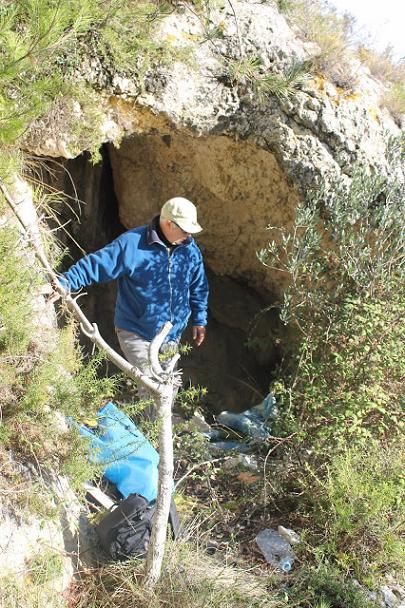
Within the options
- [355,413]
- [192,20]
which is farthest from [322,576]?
[192,20]

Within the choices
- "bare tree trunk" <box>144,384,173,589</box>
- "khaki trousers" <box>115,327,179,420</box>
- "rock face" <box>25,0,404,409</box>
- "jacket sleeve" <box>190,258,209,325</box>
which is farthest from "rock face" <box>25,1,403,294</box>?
"bare tree trunk" <box>144,384,173,589</box>

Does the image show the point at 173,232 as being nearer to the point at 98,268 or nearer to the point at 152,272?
the point at 152,272

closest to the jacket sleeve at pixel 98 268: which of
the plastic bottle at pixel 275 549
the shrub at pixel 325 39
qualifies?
the plastic bottle at pixel 275 549

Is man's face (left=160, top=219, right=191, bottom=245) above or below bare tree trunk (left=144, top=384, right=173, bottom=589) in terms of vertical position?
above

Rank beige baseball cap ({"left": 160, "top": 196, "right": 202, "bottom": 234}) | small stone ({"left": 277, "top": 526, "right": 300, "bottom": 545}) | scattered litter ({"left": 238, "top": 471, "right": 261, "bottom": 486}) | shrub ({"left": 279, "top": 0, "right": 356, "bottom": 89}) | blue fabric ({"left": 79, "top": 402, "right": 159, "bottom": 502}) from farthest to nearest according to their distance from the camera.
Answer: shrub ({"left": 279, "top": 0, "right": 356, "bottom": 89}) → scattered litter ({"left": 238, "top": 471, "right": 261, "bottom": 486}) → beige baseball cap ({"left": 160, "top": 196, "right": 202, "bottom": 234}) → small stone ({"left": 277, "top": 526, "right": 300, "bottom": 545}) → blue fabric ({"left": 79, "top": 402, "right": 159, "bottom": 502})

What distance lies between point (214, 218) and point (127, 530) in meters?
3.71

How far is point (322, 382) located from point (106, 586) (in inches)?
74.5

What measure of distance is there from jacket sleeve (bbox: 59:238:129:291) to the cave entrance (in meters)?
1.18

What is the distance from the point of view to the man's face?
4.31 m

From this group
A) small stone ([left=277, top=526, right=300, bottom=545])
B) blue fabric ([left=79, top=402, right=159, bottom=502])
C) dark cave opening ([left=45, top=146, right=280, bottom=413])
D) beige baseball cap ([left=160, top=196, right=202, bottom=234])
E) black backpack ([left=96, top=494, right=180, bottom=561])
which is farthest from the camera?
dark cave opening ([left=45, top=146, right=280, bottom=413])

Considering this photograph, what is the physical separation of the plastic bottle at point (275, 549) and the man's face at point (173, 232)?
1.90 metres

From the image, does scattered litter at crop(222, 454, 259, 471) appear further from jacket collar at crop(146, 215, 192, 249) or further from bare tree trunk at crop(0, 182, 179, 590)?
jacket collar at crop(146, 215, 192, 249)

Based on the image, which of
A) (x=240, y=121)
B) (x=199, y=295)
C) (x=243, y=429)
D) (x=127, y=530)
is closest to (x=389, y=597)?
(x=127, y=530)

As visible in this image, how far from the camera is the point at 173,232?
434 cm
